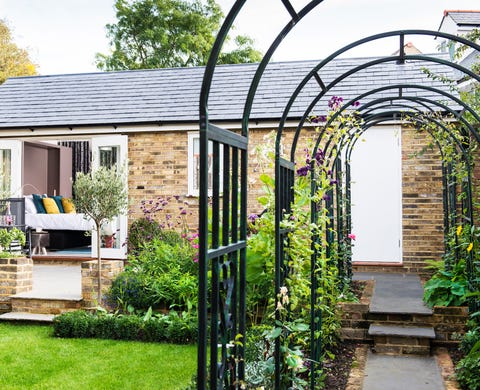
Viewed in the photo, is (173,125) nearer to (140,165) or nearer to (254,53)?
(140,165)

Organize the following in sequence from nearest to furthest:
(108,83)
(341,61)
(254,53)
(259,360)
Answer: (259,360)
(341,61)
(108,83)
(254,53)

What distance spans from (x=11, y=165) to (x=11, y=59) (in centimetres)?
1784

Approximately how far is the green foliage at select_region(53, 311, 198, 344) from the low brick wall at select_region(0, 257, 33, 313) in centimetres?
155

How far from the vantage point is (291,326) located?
3.91 m

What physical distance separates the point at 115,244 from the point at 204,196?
33.2 feet

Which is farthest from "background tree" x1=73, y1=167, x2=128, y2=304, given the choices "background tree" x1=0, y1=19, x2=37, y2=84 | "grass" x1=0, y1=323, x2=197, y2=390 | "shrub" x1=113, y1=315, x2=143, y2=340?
"background tree" x1=0, y1=19, x2=37, y2=84

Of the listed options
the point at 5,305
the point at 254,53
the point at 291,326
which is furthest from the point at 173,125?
the point at 254,53

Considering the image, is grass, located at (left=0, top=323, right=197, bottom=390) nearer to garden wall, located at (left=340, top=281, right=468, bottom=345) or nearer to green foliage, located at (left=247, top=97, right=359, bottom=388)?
green foliage, located at (left=247, top=97, right=359, bottom=388)

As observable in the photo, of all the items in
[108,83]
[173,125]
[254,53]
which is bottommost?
[173,125]

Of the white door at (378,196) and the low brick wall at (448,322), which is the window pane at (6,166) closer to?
the white door at (378,196)

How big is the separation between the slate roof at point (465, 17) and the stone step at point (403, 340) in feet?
45.2

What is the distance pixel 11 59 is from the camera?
2828 cm

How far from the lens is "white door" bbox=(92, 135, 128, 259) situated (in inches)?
468

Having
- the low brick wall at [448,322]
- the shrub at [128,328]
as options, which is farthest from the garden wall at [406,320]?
the shrub at [128,328]
